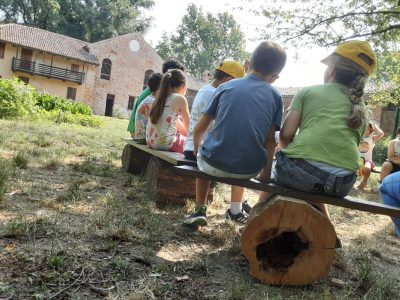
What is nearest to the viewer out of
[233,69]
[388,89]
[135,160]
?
[233,69]

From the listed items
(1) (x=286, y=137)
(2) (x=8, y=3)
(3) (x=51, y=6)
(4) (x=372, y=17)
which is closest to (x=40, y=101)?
(4) (x=372, y=17)

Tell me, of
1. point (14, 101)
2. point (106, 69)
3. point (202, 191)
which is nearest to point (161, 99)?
point (202, 191)

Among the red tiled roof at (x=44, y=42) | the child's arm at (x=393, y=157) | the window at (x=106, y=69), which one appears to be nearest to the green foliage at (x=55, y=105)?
the child's arm at (x=393, y=157)

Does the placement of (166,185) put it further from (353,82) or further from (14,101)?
(14,101)

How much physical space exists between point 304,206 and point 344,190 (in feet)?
1.24

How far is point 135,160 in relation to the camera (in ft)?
17.2

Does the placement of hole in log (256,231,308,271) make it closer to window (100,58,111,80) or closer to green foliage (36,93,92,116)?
green foliage (36,93,92,116)

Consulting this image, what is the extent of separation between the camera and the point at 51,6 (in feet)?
130

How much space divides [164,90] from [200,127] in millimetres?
1056

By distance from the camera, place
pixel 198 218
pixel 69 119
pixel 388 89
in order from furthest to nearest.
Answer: pixel 69 119
pixel 388 89
pixel 198 218

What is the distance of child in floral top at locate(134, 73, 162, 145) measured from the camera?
5.00 metres

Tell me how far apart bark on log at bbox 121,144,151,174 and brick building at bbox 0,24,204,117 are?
31194 mm

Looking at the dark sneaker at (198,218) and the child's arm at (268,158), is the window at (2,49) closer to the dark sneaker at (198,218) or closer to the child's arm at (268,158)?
the dark sneaker at (198,218)

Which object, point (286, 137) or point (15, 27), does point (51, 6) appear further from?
point (286, 137)
